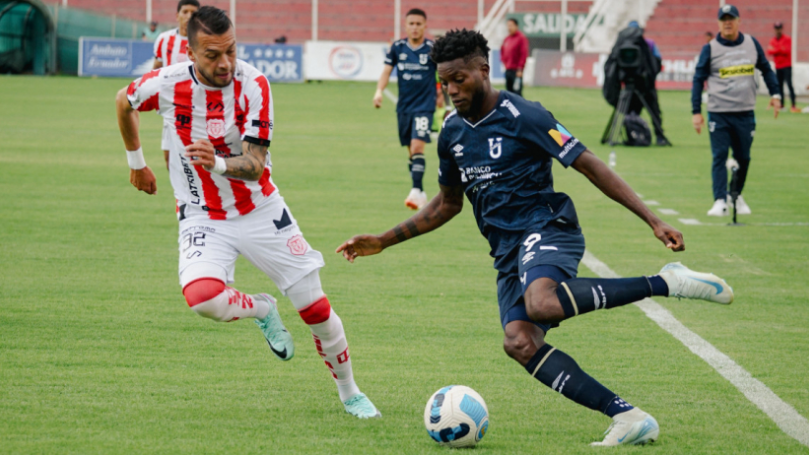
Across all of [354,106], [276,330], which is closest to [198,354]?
[276,330]

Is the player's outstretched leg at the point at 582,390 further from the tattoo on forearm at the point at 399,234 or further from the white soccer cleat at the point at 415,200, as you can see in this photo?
the white soccer cleat at the point at 415,200

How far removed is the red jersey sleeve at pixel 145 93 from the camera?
5.04 m

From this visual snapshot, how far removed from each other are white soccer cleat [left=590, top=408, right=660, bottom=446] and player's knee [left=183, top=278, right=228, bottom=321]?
1.88 m

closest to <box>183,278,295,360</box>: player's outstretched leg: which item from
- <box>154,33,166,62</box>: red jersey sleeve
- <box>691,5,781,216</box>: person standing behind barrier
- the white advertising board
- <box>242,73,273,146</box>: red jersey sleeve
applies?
<box>242,73,273,146</box>: red jersey sleeve

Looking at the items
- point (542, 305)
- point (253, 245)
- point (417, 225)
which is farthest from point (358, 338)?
point (542, 305)

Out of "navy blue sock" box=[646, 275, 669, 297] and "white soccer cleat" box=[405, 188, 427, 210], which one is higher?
"navy blue sock" box=[646, 275, 669, 297]

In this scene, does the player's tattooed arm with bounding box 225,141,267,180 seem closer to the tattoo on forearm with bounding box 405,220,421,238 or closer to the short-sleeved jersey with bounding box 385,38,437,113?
the tattoo on forearm with bounding box 405,220,421,238

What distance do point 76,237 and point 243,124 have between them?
542cm

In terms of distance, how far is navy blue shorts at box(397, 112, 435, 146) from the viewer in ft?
42.9

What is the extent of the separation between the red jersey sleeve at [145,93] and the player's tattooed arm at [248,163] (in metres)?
0.55

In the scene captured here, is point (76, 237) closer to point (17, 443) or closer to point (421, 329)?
point (421, 329)

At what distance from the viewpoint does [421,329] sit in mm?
6746

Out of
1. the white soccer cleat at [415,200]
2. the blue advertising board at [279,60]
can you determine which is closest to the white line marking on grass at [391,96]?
the blue advertising board at [279,60]

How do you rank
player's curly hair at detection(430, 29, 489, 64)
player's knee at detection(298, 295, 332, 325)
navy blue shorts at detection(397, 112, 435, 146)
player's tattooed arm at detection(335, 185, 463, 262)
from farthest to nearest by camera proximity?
1. navy blue shorts at detection(397, 112, 435, 146)
2. player's tattooed arm at detection(335, 185, 463, 262)
3. player's knee at detection(298, 295, 332, 325)
4. player's curly hair at detection(430, 29, 489, 64)
